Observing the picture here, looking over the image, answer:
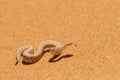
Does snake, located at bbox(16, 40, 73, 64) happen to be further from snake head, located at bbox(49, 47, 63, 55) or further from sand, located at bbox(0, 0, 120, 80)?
sand, located at bbox(0, 0, 120, 80)

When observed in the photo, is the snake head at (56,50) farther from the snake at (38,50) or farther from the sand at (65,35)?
the sand at (65,35)

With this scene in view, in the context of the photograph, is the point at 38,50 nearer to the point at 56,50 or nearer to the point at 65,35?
the point at 56,50

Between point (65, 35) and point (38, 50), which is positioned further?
point (65, 35)

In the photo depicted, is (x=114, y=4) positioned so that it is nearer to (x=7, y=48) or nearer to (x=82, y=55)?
(x=82, y=55)

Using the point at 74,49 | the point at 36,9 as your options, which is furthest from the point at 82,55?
the point at 36,9

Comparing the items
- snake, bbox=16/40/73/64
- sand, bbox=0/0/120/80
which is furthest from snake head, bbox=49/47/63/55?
sand, bbox=0/0/120/80

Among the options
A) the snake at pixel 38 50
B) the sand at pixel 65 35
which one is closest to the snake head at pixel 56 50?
the snake at pixel 38 50

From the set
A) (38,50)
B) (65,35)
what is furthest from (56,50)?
(65,35)
